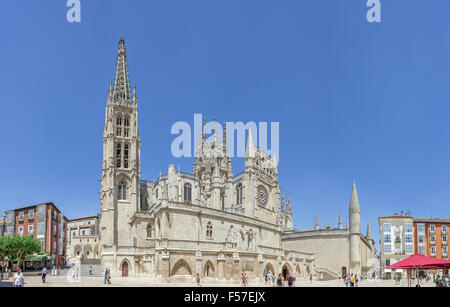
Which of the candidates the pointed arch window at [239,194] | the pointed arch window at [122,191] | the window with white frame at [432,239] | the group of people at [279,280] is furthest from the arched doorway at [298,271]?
the window with white frame at [432,239]

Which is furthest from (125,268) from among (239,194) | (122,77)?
(122,77)

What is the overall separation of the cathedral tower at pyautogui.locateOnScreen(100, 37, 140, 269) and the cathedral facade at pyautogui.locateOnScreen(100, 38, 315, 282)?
0.43 ft

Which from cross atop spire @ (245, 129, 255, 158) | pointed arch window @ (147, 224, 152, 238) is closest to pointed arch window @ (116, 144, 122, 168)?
pointed arch window @ (147, 224, 152, 238)

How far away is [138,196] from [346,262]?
2998cm

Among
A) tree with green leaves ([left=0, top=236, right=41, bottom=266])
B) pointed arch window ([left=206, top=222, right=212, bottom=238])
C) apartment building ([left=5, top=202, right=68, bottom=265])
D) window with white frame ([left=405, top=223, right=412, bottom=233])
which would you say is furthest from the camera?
window with white frame ([left=405, top=223, right=412, bottom=233])

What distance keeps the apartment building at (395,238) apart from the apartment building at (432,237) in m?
1.62

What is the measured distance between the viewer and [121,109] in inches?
2418

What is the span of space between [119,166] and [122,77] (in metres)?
15.2

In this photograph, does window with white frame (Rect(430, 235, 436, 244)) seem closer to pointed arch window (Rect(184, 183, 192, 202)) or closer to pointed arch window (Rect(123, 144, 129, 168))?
pointed arch window (Rect(184, 183, 192, 202))

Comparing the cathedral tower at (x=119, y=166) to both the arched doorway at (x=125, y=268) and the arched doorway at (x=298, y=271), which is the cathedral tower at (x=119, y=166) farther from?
the arched doorway at (x=298, y=271)

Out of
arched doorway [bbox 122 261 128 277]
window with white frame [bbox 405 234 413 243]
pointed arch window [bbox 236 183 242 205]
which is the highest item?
pointed arch window [bbox 236 183 242 205]

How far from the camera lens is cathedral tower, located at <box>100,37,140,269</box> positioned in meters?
55.3

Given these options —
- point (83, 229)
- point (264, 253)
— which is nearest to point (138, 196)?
point (264, 253)
